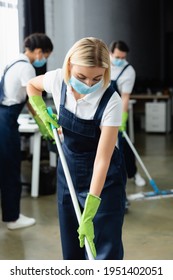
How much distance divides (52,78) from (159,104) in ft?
11.3

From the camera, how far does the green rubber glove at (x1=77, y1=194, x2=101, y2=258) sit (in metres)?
1.22

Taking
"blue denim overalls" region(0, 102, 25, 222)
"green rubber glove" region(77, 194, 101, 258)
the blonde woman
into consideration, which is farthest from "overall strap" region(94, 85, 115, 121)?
"blue denim overalls" region(0, 102, 25, 222)

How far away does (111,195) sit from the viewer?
1.28 meters

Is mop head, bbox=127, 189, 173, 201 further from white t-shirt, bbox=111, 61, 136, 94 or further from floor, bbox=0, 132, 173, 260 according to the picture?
white t-shirt, bbox=111, 61, 136, 94

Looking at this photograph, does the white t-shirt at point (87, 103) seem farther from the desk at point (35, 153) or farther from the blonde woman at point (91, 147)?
the desk at point (35, 153)

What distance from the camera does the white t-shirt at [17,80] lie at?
80.4 inches

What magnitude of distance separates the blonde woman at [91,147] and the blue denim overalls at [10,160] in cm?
79

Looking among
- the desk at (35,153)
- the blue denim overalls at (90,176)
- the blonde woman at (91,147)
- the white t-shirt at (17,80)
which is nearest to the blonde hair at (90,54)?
the blonde woman at (91,147)

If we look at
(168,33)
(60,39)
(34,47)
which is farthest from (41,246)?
(168,33)

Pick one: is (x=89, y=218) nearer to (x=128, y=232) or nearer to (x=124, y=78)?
(x=128, y=232)

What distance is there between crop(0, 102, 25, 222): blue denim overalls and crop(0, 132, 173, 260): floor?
0.12m

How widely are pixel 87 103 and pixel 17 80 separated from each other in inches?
34.8
